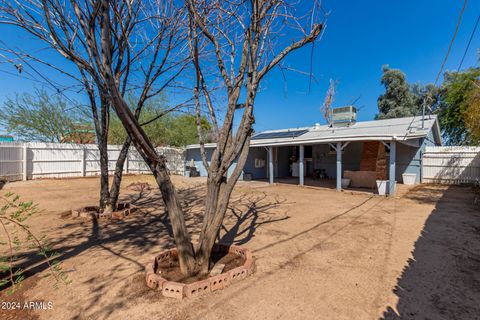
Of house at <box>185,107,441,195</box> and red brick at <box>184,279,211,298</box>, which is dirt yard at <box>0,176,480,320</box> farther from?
house at <box>185,107,441,195</box>

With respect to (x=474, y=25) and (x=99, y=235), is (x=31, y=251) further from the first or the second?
(x=474, y=25)

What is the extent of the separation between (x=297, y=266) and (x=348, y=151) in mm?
11689

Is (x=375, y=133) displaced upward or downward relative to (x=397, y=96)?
downward

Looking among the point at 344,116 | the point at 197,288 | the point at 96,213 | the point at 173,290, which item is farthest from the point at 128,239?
the point at 344,116

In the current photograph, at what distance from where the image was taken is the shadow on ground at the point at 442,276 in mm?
2277

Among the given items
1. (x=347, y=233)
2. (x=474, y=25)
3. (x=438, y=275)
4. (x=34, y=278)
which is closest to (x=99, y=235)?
(x=34, y=278)

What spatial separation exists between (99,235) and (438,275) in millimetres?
5344

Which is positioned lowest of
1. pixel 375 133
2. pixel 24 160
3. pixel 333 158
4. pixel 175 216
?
pixel 175 216

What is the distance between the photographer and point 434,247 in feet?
12.7

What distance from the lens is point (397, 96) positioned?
2269cm

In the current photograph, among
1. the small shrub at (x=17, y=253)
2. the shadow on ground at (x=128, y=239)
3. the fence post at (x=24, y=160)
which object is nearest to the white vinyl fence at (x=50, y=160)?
the fence post at (x=24, y=160)

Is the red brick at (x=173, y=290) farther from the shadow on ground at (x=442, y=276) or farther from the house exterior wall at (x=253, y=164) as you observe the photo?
the house exterior wall at (x=253, y=164)

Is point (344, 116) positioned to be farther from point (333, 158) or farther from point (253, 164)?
point (253, 164)

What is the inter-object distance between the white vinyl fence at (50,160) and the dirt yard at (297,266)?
323 inches
